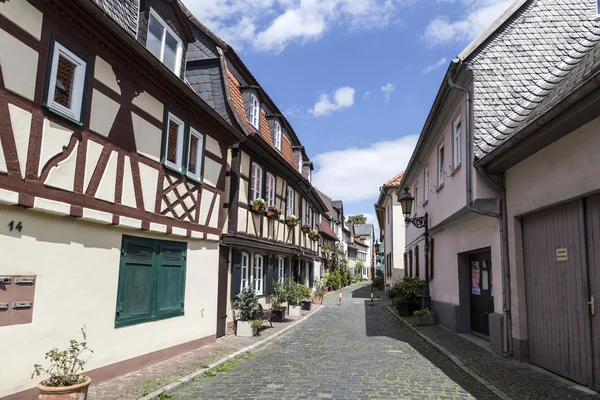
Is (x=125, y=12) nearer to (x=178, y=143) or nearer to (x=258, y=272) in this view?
→ (x=178, y=143)

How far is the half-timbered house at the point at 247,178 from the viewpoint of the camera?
12.3 metres

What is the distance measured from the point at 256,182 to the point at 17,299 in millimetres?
9028

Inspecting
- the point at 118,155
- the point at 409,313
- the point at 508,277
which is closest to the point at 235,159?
the point at 118,155

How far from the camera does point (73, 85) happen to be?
6457mm

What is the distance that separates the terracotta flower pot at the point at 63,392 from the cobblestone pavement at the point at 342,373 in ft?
4.78

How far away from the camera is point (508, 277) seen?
8.80 meters

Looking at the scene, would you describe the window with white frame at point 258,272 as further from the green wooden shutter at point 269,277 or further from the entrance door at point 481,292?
the entrance door at point 481,292

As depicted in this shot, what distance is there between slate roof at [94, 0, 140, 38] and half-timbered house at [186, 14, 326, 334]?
4.06 meters

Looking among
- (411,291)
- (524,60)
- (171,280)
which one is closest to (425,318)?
(411,291)

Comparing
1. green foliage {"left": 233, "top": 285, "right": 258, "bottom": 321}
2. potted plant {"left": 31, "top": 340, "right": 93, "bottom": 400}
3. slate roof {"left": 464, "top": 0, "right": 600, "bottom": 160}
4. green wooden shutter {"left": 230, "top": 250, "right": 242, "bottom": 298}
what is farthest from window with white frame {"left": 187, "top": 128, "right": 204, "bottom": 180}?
slate roof {"left": 464, "top": 0, "right": 600, "bottom": 160}

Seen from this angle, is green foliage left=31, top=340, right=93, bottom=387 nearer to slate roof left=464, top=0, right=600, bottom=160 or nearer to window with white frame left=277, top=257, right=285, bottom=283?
slate roof left=464, top=0, right=600, bottom=160

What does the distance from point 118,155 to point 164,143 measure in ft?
4.82

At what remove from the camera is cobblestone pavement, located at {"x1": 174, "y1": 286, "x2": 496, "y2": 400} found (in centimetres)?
651

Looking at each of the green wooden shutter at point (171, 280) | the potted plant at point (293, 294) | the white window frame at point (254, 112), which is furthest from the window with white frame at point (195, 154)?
the potted plant at point (293, 294)
